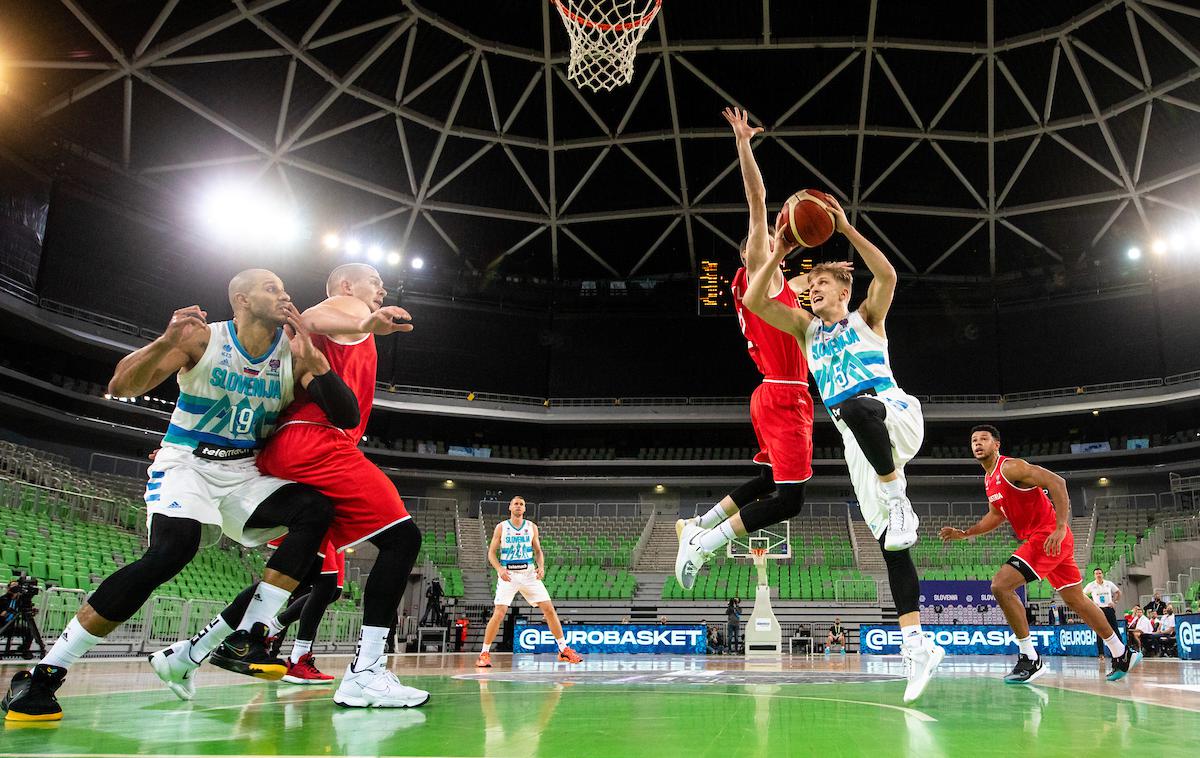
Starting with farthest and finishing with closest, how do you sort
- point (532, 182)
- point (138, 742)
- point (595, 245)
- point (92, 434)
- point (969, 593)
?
point (595, 245) < point (532, 182) < point (92, 434) < point (969, 593) < point (138, 742)

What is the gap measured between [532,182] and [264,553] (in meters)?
17.3

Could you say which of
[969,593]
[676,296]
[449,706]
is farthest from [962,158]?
[449,706]

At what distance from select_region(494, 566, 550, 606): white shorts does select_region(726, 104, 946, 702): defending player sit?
270 inches

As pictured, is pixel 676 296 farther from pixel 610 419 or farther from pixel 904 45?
pixel 904 45

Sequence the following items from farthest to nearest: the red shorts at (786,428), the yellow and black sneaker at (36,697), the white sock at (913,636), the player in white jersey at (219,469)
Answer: the red shorts at (786,428)
the white sock at (913,636)
the player in white jersey at (219,469)
the yellow and black sneaker at (36,697)

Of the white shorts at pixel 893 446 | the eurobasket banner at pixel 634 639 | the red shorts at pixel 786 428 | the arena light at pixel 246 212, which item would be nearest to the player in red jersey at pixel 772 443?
the red shorts at pixel 786 428

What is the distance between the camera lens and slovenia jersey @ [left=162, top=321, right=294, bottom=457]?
13.9 ft

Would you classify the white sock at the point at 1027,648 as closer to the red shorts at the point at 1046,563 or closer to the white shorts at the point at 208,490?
the red shorts at the point at 1046,563

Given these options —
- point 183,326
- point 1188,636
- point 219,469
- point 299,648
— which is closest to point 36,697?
point 219,469

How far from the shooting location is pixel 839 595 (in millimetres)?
25594

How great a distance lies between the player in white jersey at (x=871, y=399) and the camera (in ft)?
16.4

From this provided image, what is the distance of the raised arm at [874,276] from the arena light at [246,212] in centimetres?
2884

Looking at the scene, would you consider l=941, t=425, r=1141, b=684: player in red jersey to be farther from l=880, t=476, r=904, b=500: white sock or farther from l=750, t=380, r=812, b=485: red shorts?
l=880, t=476, r=904, b=500: white sock

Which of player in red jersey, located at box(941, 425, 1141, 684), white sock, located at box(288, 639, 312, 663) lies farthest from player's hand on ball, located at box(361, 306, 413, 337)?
player in red jersey, located at box(941, 425, 1141, 684)
